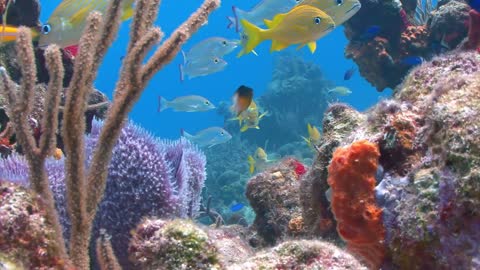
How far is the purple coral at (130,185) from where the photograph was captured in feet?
10.6

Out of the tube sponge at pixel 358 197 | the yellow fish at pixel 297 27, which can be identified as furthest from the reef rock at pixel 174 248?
the yellow fish at pixel 297 27

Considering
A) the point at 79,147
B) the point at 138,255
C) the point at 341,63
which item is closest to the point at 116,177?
the point at 79,147

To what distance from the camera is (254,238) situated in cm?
505

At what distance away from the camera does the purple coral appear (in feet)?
10.6

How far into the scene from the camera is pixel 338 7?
5.49 m

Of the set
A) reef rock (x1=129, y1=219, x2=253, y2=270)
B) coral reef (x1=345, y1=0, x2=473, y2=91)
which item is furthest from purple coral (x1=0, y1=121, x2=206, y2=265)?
coral reef (x1=345, y1=0, x2=473, y2=91)

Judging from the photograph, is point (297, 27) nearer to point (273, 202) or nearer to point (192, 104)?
point (273, 202)

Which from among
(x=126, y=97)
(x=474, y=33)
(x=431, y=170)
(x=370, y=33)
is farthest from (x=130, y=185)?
(x=370, y=33)

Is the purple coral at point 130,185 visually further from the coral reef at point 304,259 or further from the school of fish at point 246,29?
the coral reef at point 304,259

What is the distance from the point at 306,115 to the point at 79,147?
21.3 metres

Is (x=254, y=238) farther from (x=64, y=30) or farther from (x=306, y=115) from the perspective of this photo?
(x=306, y=115)

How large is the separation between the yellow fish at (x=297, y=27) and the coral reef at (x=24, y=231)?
3.69m

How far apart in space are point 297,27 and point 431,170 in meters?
3.11

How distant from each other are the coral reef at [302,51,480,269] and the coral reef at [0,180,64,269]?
156cm
